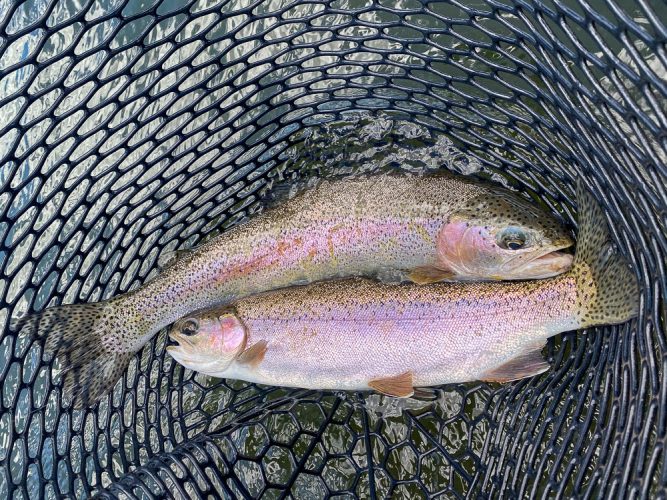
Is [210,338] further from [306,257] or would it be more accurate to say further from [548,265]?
[548,265]

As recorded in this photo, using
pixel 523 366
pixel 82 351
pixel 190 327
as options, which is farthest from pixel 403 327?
pixel 82 351

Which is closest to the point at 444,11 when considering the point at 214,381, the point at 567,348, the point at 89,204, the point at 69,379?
the point at 567,348

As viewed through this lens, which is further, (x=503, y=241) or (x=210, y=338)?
(x=210, y=338)

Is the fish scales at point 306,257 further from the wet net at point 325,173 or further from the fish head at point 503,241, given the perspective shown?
the wet net at point 325,173

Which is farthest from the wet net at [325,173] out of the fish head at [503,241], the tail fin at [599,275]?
the fish head at [503,241]

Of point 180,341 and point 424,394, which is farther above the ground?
point 180,341

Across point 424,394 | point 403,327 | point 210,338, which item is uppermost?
point 403,327

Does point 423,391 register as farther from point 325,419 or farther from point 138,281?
point 138,281
